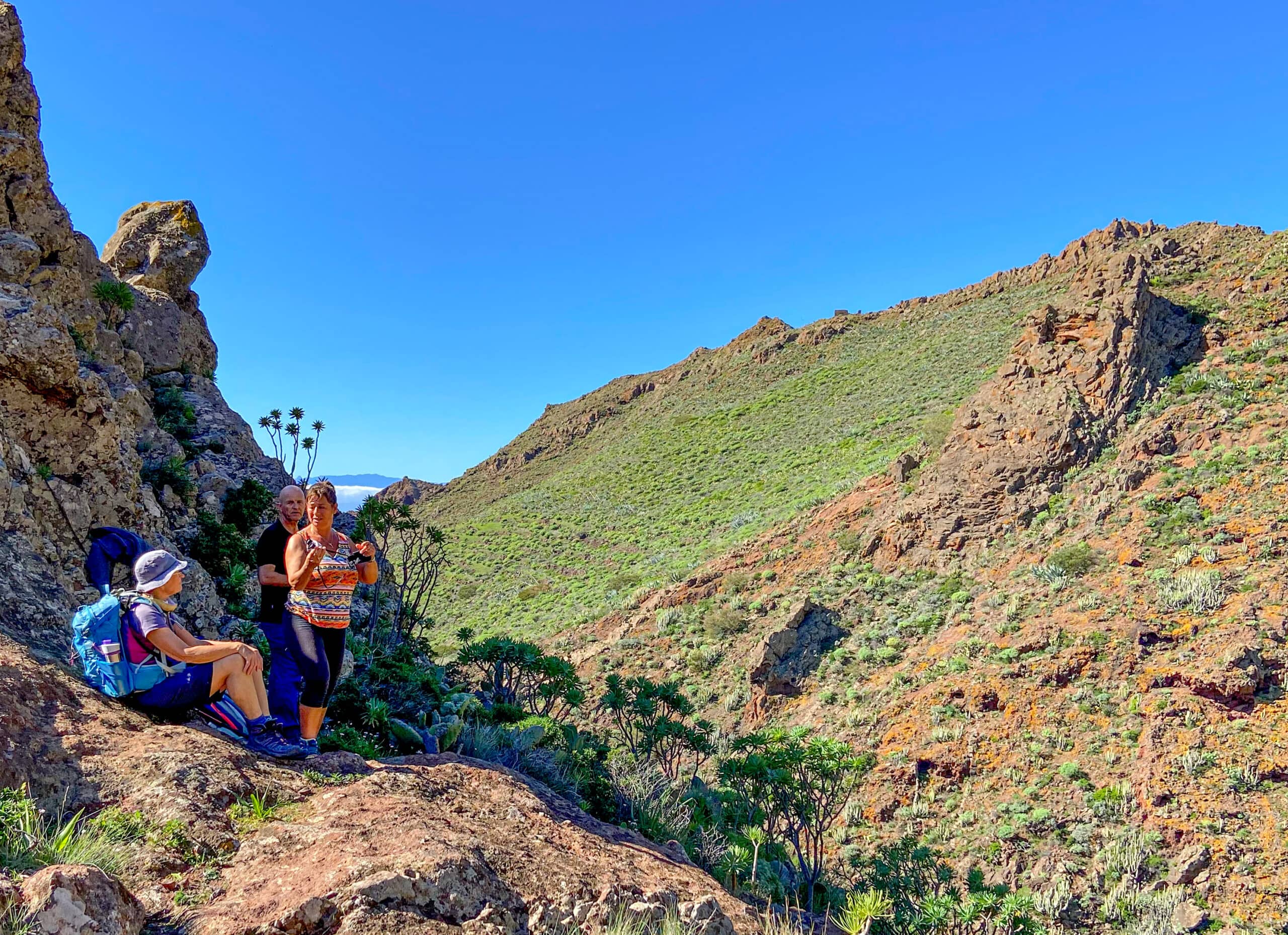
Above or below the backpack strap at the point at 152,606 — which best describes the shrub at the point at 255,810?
below

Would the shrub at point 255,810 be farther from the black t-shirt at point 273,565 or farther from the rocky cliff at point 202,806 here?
the black t-shirt at point 273,565

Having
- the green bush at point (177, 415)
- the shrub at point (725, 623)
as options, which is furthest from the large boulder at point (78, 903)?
the shrub at point (725, 623)

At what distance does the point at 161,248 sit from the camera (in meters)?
13.1

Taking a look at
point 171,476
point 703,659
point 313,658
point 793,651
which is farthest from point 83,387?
point 703,659

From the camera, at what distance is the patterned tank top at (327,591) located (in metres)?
4.01

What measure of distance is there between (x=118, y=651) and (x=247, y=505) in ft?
19.3

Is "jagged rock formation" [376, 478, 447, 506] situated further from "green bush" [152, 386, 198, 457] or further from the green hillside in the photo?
"green bush" [152, 386, 198, 457]

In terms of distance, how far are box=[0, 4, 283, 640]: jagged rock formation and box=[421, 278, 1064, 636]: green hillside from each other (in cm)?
1290

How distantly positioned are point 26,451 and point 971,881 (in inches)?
401

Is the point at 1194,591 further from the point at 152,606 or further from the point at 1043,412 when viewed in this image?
the point at 152,606

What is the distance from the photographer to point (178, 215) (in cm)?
1373

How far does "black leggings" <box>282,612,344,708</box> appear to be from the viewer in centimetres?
400

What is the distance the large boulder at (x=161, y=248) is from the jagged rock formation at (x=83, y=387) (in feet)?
0.09

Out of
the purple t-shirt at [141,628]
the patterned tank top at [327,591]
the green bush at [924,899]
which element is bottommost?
the green bush at [924,899]
